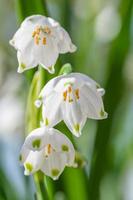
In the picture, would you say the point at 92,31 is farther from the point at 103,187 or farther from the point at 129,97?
the point at 103,187

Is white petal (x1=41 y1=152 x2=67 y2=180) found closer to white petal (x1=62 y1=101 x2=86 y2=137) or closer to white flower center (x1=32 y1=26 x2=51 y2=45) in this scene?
white petal (x1=62 y1=101 x2=86 y2=137)

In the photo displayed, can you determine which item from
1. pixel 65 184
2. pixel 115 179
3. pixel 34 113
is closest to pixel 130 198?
pixel 115 179

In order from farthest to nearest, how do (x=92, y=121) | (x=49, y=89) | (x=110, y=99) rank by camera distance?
1. (x=92, y=121)
2. (x=110, y=99)
3. (x=49, y=89)

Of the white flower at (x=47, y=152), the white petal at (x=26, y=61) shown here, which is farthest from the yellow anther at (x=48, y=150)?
the white petal at (x=26, y=61)

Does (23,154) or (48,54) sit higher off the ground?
(48,54)

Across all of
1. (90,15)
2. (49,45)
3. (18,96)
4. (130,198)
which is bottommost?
(130,198)

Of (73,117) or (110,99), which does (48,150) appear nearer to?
(73,117)

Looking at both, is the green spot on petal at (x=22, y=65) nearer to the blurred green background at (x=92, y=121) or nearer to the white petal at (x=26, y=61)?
the white petal at (x=26, y=61)

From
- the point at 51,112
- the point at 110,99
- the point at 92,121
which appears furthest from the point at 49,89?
the point at 92,121
